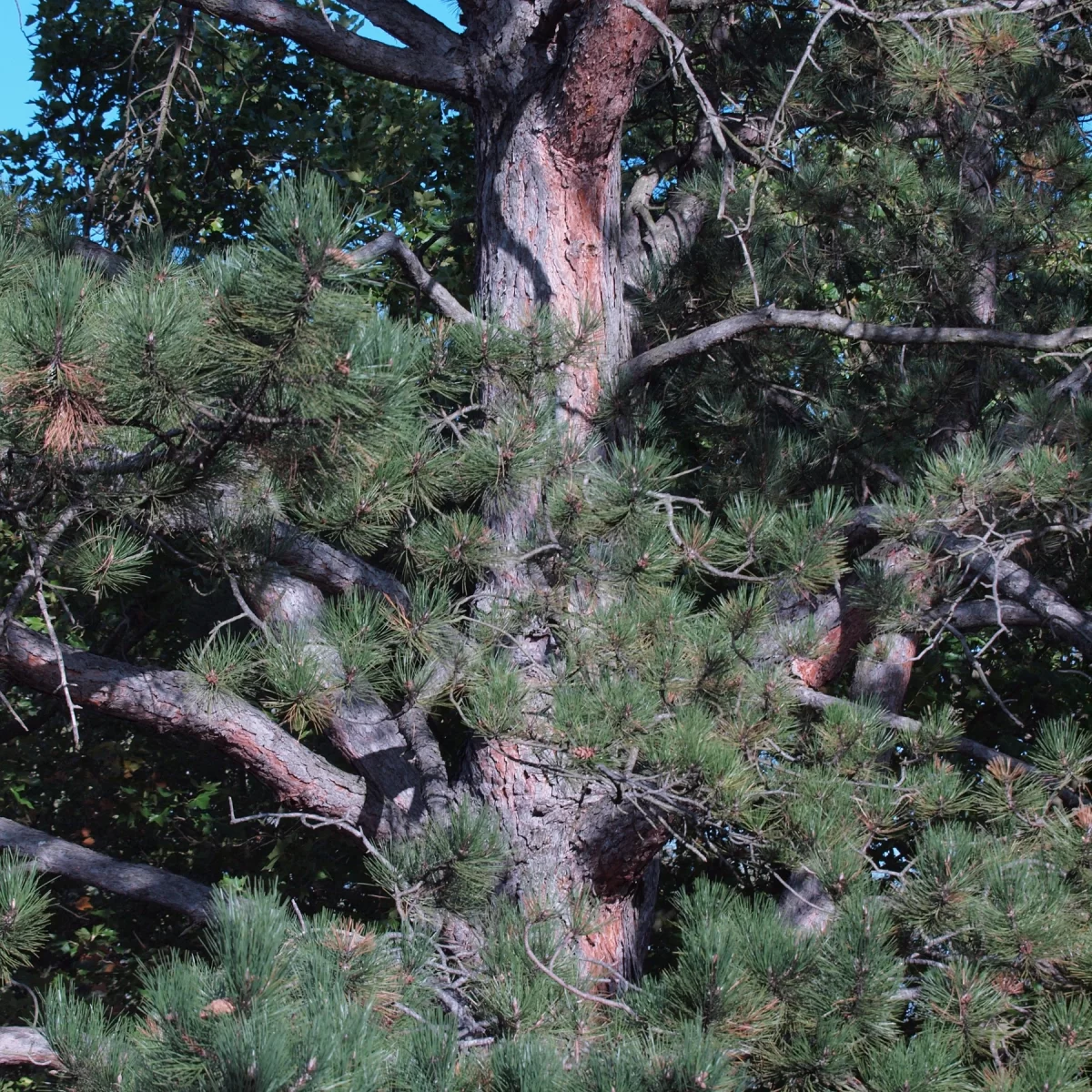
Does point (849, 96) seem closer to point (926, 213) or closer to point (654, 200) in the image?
point (926, 213)

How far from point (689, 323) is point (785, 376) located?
0.62m

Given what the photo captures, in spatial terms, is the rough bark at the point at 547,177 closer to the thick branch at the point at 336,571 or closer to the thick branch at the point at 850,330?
the thick branch at the point at 850,330

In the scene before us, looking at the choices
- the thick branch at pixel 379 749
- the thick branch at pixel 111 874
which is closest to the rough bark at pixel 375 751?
the thick branch at pixel 379 749

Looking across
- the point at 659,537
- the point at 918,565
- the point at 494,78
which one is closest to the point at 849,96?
the point at 494,78

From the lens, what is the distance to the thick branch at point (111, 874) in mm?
3982

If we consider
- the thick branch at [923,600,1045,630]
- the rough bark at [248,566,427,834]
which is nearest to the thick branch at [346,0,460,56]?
the rough bark at [248,566,427,834]

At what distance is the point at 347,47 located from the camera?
157 inches

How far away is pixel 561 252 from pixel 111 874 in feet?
7.98

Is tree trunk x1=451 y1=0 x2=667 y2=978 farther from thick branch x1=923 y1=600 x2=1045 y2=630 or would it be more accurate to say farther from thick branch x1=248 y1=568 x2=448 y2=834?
thick branch x1=923 y1=600 x2=1045 y2=630

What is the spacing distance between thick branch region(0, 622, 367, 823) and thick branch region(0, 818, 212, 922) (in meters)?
0.48

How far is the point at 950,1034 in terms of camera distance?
2.54 m

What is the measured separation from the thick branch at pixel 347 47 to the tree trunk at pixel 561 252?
11 centimetres

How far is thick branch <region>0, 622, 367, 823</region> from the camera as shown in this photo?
363cm

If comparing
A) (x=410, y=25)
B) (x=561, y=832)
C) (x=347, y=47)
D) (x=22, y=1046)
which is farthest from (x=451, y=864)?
(x=410, y=25)
